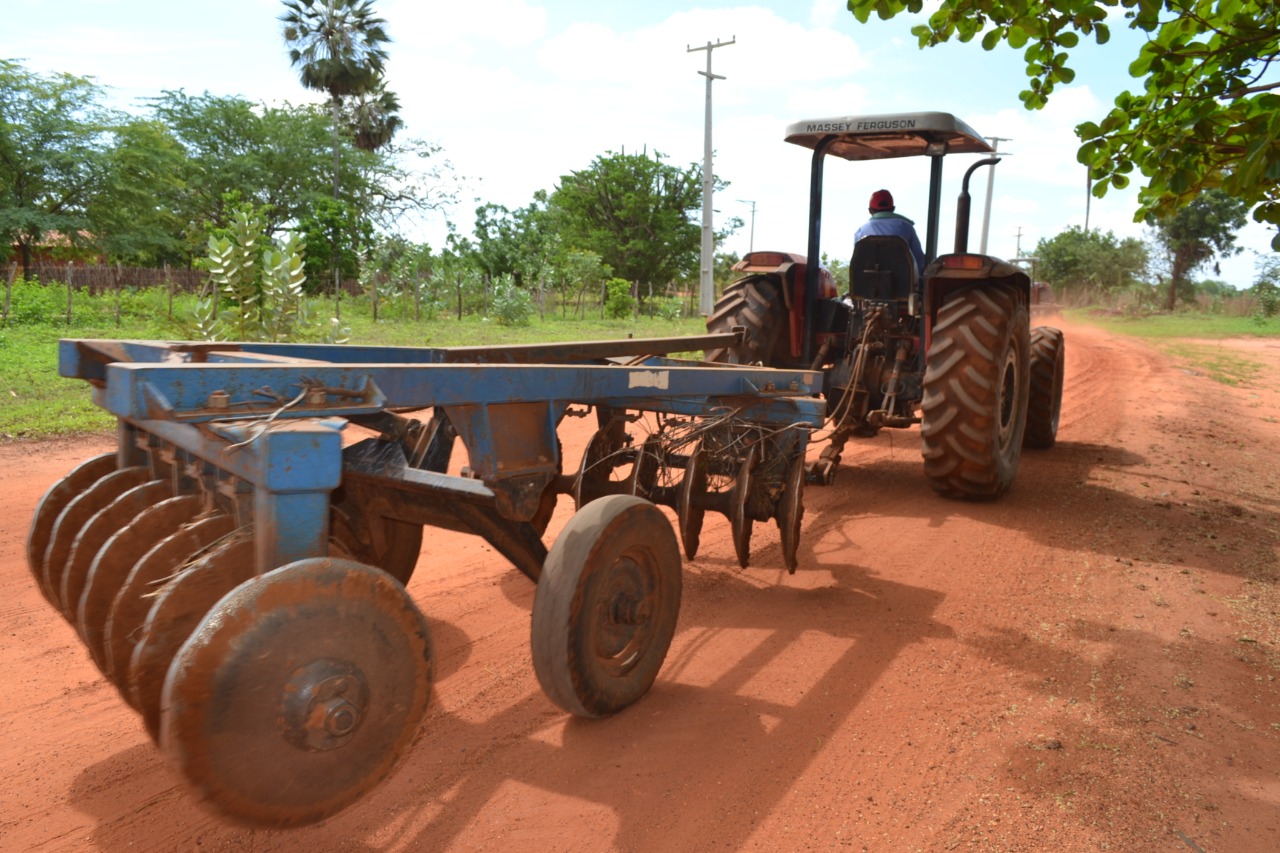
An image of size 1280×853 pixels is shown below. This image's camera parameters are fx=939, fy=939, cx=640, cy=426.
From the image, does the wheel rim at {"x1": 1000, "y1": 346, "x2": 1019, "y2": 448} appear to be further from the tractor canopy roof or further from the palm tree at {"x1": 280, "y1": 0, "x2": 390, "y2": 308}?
the palm tree at {"x1": 280, "y1": 0, "x2": 390, "y2": 308}

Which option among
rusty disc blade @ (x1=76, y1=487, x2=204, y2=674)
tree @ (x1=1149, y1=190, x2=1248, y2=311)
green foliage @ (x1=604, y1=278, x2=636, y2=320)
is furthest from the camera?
tree @ (x1=1149, y1=190, x2=1248, y2=311)

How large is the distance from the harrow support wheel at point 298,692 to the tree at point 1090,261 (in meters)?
50.2

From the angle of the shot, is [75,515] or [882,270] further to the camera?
[882,270]

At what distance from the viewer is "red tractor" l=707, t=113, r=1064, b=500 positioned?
597cm

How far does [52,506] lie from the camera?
3.15m

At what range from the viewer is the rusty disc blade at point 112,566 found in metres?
2.59

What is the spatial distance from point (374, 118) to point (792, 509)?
3958 cm

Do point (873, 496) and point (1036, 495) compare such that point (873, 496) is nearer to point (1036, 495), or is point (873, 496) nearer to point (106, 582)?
point (1036, 495)

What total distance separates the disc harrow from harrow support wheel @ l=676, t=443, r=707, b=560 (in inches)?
0.5

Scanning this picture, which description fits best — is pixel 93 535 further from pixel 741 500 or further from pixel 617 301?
pixel 617 301

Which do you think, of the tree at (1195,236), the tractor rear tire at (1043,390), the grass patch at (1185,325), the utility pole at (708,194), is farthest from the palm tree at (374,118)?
the tractor rear tire at (1043,390)

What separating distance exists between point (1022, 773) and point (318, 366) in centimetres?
248

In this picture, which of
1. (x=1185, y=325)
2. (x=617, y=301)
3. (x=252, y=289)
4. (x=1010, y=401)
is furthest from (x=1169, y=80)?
(x=1185, y=325)

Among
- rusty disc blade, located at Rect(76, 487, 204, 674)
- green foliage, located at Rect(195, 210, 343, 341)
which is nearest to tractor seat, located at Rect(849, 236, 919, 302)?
rusty disc blade, located at Rect(76, 487, 204, 674)
